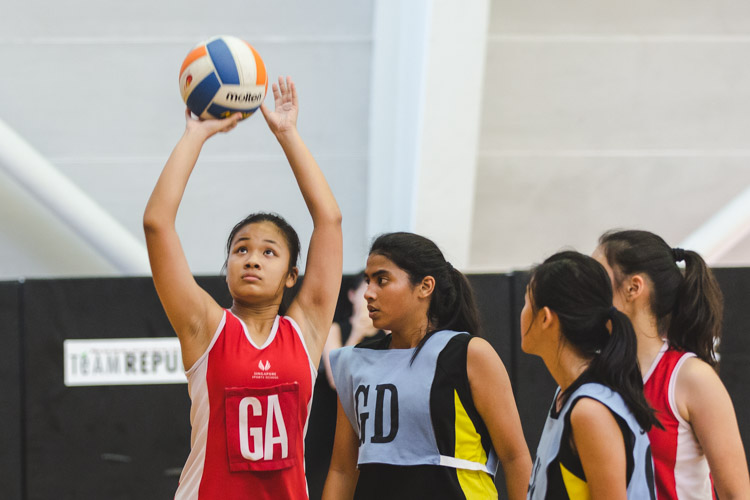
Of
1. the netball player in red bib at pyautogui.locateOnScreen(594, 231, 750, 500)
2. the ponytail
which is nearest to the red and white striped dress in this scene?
the netball player in red bib at pyautogui.locateOnScreen(594, 231, 750, 500)

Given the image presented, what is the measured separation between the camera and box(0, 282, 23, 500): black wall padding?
13.7 feet

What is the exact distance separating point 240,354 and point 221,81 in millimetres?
754

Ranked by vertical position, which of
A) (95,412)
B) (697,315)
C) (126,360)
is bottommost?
(95,412)

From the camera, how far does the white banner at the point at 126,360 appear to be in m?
4.27

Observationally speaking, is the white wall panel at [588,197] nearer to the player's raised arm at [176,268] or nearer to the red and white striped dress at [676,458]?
the red and white striped dress at [676,458]

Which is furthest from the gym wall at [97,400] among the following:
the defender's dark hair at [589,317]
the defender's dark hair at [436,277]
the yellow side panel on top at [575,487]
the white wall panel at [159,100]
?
the yellow side panel on top at [575,487]

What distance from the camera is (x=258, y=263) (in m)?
2.09

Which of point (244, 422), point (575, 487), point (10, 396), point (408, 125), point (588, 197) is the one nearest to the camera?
point (575, 487)

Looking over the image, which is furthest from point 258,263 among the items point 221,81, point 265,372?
point 221,81

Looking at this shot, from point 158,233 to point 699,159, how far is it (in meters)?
5.00

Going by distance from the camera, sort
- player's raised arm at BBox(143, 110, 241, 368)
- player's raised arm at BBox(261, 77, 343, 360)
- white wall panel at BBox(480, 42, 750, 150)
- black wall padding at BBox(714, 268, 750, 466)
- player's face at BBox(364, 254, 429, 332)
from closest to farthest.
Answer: player's raised arm at BBox(143, 110, 241, 368) < player's raised arm at BBox(261, 77, 343, 360) < player's face at BBox(364, 254, 429, 332) < black wall padding at BBox(714, 268, 750, 466) < white wall panel at BBox(480, 42, 750, 150)

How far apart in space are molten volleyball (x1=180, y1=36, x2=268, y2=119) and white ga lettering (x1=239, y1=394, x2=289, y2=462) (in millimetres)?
800

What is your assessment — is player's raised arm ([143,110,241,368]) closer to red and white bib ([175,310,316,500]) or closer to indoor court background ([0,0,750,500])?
red and white bib ([175,310,316,500])

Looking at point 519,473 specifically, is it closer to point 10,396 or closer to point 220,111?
point 220,111
